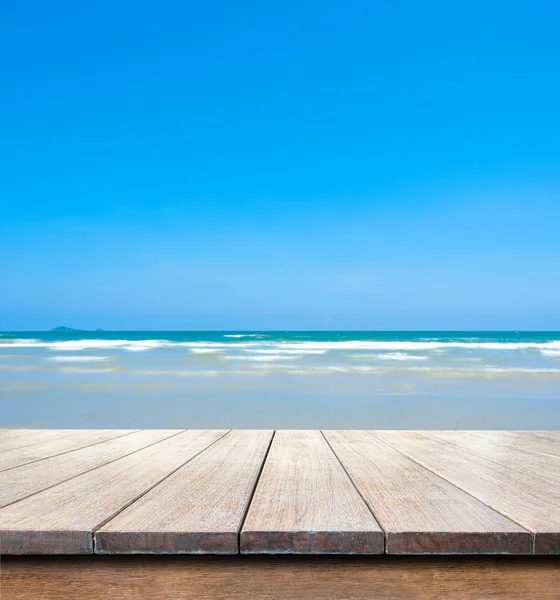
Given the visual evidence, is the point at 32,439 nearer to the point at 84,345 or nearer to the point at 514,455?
the point at 514,455

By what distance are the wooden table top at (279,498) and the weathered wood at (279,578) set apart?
3 centimetres

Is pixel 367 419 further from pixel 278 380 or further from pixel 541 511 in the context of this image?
pixel 541 511

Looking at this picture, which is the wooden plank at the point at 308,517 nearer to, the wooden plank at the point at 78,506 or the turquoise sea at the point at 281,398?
the wooden plank at the point at 78,506

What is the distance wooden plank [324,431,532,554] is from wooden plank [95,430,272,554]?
11.9 inches

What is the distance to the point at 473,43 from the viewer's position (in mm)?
13016

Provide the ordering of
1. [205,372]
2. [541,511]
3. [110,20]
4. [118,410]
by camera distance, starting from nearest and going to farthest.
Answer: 1. [541,511]
2. [118,410]
3. [205,372]
4. [110,20]

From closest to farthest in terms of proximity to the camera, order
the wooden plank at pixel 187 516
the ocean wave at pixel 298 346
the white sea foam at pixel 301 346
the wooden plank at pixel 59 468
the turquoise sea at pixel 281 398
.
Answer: the wooden plank at pixel 187 516, the wooden plank at pixel 59 468, the turquoise sea at pixel 281 398, the ocean wave at pixel 298 346, the white sea foam at pixel 301 346

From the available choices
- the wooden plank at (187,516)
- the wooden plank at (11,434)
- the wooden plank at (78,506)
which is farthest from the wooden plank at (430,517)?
the wooden plank at (11,434)

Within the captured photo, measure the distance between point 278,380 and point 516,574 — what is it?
6662mm

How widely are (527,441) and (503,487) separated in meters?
0.90

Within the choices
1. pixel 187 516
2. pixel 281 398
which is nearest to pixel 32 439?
pixel 187 516

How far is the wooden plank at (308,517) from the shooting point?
0.88m

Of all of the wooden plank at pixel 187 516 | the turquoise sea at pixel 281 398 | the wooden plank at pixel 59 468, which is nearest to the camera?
the wooden plank at pixel 187 516

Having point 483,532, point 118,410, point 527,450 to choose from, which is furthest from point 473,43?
point 483,532
